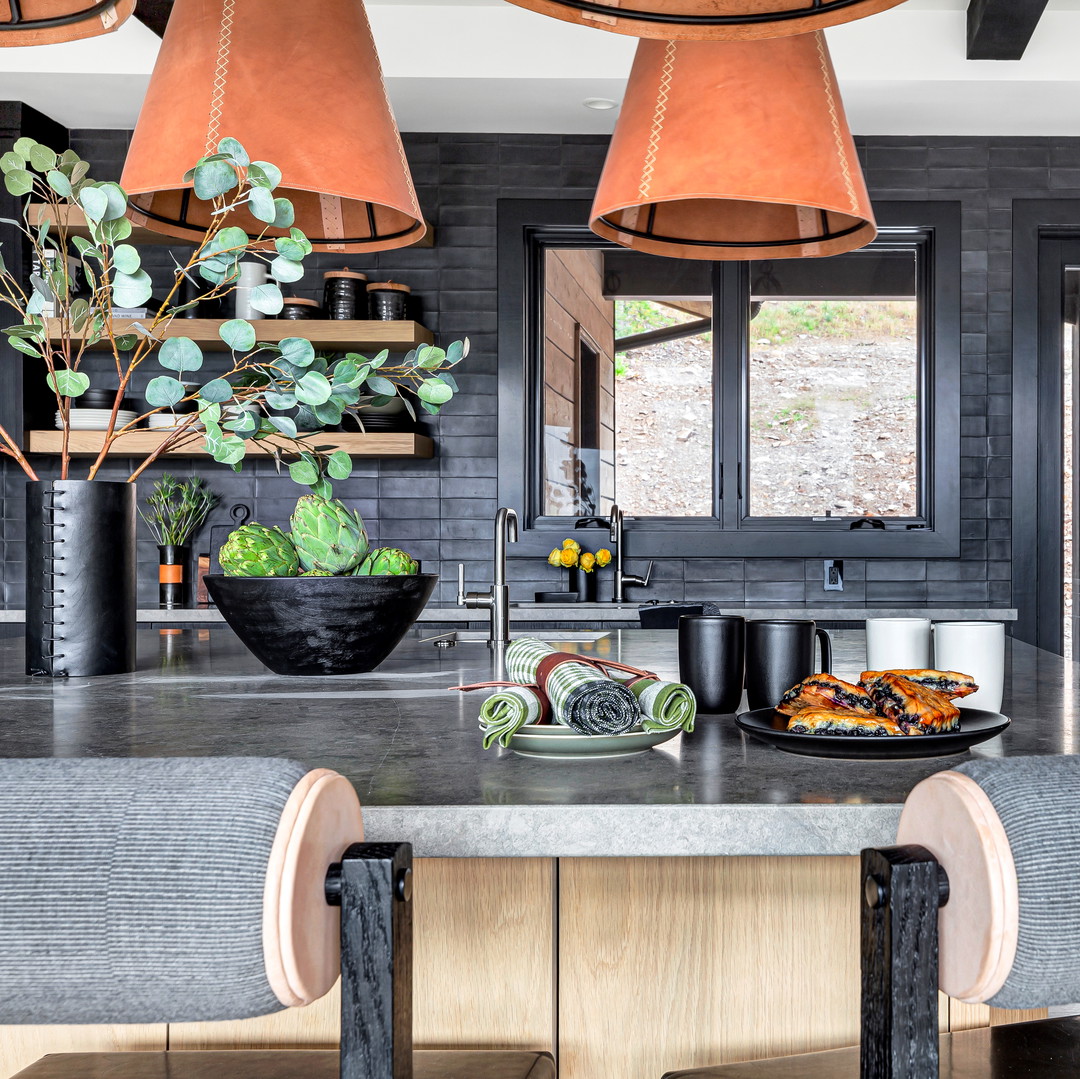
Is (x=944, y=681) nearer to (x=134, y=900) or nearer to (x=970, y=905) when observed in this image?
(x=970, y=905)

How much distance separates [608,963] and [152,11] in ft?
10.7

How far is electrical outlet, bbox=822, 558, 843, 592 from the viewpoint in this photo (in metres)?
4.06

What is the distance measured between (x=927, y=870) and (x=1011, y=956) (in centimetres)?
5

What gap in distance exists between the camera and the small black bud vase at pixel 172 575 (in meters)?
3.85

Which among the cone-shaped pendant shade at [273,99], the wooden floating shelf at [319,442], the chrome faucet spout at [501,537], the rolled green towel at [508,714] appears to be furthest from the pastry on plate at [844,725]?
the wooden floating shelf at [319,442]

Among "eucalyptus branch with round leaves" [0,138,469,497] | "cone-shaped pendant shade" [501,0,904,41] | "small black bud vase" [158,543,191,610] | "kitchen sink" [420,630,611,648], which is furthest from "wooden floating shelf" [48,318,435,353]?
"cone-shaped pendant shade" [501,0,904,41]

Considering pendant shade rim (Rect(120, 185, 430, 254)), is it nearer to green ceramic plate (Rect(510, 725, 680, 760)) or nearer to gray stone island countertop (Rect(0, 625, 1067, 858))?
gray stone island countertop (Rect(0, 625, 1067, 858))

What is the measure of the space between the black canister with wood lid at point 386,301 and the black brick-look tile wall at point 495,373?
0.23 m

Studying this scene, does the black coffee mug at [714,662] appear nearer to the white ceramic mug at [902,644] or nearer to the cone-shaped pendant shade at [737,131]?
the white ceramic mug at [902,644]

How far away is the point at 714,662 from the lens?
1161 mm

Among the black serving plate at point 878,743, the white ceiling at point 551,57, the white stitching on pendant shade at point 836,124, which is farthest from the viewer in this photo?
the white ceiling at point 551,57

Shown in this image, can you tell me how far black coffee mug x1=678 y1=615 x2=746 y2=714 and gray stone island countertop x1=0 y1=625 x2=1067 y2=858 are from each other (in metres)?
0.04

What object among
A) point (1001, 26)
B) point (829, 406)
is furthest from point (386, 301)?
point (1001, 26)

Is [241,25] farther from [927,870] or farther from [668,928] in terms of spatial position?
[927,870]
